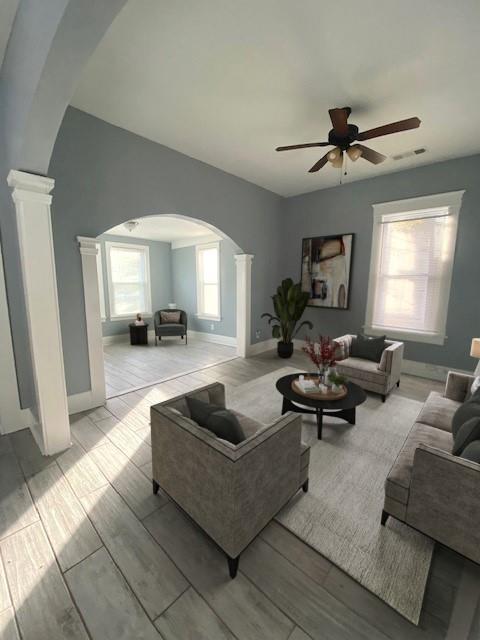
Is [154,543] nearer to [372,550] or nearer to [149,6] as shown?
[372,550]

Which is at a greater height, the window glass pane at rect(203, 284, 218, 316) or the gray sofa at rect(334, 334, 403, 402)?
the window glass pane at rect(203, 284, 218, 316)

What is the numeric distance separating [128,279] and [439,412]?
656 cm

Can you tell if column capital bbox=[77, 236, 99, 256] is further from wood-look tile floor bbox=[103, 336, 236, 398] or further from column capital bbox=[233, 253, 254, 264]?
column capital bbox=[233, 253, 254, 264]

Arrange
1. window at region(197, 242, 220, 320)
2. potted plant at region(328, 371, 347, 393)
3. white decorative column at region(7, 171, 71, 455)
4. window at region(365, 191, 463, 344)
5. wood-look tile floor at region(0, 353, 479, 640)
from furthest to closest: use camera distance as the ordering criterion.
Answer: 1. window at region(197, 242, 220, 320)
2. window at region(365, 191, 463, 344)
3. potted plant at region(328, 371, 347, 393)
4. white decorative column at region(7, 171, 71, 455)
5. wood-look tile floor at region(0, 353, 479, 640)

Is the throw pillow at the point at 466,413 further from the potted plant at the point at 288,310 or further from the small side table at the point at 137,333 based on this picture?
the small side table at the point at 137,333

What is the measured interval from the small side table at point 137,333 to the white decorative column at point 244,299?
2.51 m

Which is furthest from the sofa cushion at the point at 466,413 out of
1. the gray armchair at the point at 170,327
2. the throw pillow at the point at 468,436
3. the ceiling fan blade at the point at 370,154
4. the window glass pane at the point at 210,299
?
the gray armchair at the point at 170,327

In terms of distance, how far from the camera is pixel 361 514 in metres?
1.70

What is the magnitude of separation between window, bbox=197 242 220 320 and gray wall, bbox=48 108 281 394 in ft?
7.38

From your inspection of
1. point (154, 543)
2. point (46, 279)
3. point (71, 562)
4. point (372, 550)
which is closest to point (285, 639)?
point (372, 550)

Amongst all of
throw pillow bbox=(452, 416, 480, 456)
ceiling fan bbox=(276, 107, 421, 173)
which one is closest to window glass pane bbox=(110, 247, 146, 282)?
ceiling fan bbox=(276, 107, 421, 173)

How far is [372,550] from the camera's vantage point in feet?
4.81

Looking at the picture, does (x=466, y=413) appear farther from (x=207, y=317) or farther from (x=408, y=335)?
(x=207, y=317)

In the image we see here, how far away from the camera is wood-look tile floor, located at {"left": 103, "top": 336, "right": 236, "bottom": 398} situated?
4.00 metres
